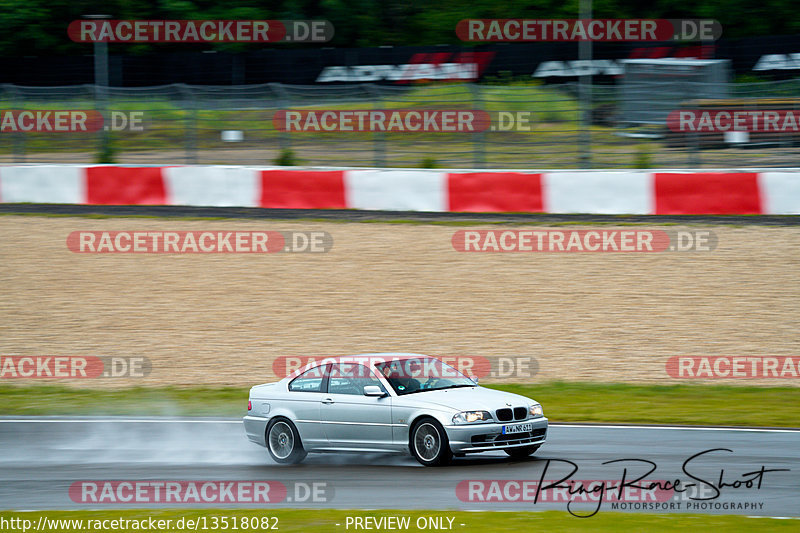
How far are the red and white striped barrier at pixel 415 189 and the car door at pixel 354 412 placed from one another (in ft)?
28.7

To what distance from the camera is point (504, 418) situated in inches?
349

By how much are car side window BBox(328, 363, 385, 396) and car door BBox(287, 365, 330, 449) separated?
93 millimetres

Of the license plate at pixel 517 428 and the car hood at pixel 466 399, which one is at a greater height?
the car hood at pixel 466 399

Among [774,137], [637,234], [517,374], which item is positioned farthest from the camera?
[774,137]

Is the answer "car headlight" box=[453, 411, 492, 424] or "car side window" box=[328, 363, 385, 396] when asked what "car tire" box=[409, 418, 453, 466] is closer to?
"car headlight" box=[453, 411, 492, 424]

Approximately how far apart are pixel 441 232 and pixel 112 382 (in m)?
6.29

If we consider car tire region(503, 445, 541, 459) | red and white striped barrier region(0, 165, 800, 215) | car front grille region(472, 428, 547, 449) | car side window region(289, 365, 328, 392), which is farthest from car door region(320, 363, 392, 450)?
red and white striped barrier region(0, 165, 800, 215)

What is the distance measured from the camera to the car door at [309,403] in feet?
31.0

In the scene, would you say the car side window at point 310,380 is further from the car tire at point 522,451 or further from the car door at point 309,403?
the car tire at point 522,451

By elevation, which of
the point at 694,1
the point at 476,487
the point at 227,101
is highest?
the point at 694,1

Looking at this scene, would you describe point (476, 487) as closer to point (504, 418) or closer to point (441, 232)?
point (504, 418)

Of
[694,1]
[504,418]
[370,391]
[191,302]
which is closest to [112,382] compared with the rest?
[191,302]

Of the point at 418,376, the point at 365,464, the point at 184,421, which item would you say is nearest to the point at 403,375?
the point at 418,376

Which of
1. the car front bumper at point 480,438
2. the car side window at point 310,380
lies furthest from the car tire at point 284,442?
the car front bumper at point 480,438
